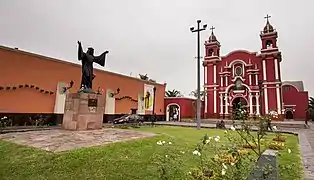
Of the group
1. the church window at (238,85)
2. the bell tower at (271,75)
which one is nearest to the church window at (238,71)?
the church window at (238,85)

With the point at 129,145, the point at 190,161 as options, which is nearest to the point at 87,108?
the point at 129,145

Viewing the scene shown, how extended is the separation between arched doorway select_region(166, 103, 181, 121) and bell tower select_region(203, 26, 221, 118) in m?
4.92

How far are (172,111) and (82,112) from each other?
2381cm

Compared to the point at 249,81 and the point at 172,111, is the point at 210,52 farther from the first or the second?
the point at 172,111

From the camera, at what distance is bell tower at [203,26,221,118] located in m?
33.8

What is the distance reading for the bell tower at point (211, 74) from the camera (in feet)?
111

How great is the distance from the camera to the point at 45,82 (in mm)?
16641

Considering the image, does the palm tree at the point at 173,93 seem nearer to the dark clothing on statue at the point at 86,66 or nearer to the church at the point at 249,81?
the church at the point at 249,81

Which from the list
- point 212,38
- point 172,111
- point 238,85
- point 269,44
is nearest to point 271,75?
point 238,85

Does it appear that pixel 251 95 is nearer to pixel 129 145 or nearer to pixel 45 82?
pixel 45 82

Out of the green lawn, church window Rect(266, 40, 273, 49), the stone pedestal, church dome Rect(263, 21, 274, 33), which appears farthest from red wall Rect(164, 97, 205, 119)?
Result: the green lawn

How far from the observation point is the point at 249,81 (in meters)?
32.0

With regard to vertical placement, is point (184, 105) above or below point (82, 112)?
above

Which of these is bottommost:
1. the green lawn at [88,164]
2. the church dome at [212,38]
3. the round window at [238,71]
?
the green lawn at [88,164]
